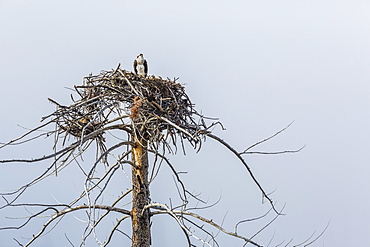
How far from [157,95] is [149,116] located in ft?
0.38

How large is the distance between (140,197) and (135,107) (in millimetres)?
453

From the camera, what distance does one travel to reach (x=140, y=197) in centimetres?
250

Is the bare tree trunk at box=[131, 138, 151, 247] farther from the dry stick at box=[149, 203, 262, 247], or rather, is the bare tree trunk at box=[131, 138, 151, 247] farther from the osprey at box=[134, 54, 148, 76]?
the osprey at box=[134, 54, 148, 76]

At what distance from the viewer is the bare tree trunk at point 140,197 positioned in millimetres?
2465

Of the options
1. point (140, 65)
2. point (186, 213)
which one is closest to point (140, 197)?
point (186, 213)

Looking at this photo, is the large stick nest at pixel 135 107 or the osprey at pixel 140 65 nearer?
the large stick nest at pixel 135 107

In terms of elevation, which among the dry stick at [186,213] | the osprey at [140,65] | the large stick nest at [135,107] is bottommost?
the dry stick at [186,213]

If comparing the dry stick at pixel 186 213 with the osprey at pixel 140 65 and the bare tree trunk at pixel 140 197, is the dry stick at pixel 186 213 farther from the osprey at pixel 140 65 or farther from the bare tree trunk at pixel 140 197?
the osprey at pixel 140 65

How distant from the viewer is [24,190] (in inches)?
84.6

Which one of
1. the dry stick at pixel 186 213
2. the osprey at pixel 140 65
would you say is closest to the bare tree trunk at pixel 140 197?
the dry stick at pixel 186 213

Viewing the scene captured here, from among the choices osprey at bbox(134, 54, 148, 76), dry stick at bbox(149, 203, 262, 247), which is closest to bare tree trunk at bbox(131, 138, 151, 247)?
dry stick at bbox(149, 203, 262, 247)

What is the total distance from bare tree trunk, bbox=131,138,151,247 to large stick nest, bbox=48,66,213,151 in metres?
0.11

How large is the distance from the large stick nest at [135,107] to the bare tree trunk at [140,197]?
0.35ft

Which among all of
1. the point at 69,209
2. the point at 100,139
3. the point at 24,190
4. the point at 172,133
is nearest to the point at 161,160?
the point at 172,133
